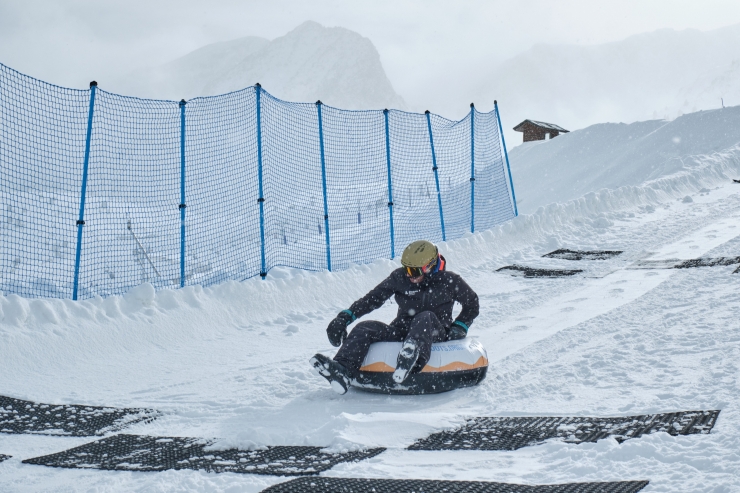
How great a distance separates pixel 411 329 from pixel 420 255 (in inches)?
27.1

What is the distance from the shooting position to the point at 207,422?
5.60 m

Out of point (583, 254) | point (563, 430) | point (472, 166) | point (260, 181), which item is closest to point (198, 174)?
point (472, 166)

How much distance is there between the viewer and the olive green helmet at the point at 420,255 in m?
6.23

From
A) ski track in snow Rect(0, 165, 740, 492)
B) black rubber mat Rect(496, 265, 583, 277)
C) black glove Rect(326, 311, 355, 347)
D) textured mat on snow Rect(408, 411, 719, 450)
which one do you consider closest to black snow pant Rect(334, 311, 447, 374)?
black glove Rect(326, 311, 355, 347)

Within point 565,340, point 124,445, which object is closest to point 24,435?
point 124,445

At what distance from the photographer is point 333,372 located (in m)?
5.87

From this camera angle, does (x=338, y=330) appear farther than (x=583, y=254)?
No

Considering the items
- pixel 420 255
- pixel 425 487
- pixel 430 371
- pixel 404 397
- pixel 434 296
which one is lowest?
pixel 425 487

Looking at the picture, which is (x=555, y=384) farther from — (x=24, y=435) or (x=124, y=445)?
(x=24, y=435)

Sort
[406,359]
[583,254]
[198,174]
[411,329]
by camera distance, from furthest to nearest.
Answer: [198,174]
[583,254]
[411,329]
[406,359]

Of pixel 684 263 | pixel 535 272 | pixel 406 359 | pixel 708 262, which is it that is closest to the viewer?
pixel 406 359

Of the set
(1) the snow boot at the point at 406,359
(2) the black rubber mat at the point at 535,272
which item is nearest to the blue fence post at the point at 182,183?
(1) the snow boot at the point at 406,359

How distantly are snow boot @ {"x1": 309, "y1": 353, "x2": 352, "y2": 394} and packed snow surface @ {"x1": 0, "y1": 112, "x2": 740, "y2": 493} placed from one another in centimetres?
15

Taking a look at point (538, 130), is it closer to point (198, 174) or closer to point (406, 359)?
point (198, 174)
